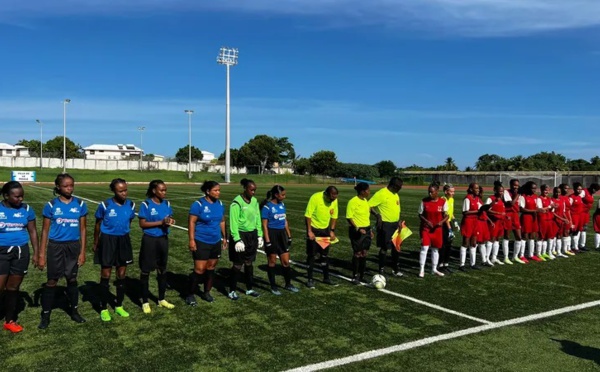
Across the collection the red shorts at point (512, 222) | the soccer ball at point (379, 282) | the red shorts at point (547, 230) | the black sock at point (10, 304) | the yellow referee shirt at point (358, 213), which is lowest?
the soccer ball at point (379, 282)

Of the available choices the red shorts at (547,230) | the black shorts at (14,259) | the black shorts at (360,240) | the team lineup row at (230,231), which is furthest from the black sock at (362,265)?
the black shorts at (14,259)

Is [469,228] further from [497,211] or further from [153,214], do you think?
[153,214]

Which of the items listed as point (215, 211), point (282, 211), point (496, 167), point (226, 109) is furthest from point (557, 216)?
point (496, 167)

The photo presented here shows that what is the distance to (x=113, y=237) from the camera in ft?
22.4

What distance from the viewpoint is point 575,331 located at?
6406 mm

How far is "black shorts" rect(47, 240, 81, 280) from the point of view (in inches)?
249

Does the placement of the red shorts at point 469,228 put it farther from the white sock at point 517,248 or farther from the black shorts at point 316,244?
the black shorts at point 316,244

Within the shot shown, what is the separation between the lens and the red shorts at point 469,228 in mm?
10188

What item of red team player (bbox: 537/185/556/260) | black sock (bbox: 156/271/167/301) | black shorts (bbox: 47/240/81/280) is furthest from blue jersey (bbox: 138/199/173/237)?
red team player (bbox: 537/185/556/260)

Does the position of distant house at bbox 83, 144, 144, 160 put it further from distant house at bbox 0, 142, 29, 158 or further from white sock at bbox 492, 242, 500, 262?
white sock at bbox 492, 242, 500, 262

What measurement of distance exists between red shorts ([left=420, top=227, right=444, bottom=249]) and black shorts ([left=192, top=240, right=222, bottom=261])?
4.21 meters

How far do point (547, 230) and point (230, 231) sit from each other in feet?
26.4

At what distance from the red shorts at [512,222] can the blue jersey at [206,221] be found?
6.82m

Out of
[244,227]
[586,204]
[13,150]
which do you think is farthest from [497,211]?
[13,150]
